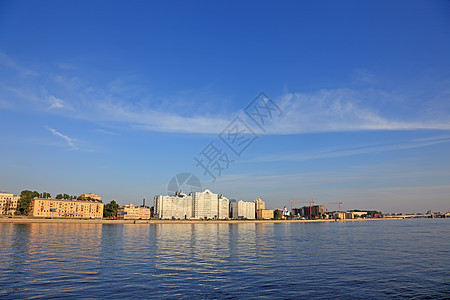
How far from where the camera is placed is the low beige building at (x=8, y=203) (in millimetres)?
175375

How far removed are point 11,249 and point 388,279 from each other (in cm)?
4512

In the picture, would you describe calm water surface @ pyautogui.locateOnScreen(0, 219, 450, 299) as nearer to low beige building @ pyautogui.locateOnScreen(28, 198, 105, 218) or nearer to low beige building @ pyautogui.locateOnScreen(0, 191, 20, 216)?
low beige building @ pyautogui.locateOnScreen(28, 198, 105, 218)

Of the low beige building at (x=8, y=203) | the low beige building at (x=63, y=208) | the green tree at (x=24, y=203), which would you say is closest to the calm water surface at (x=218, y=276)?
the green tree at (x=24, y=203)

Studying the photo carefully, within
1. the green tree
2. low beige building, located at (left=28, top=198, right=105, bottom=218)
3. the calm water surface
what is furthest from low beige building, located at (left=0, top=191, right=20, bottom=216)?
the calm water surface

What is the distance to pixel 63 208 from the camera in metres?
176

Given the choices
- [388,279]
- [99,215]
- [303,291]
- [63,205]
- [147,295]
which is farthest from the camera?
[99,215]

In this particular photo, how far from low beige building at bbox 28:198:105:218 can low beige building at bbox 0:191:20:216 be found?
2229 cm

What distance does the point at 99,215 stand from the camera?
198m

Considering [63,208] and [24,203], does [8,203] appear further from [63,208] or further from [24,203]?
[63,208]

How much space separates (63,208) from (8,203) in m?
35.6

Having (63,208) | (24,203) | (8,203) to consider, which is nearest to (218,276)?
(24,203)

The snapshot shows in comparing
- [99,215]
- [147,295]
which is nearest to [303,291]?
[147,295]

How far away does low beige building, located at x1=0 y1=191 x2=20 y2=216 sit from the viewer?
575 ft

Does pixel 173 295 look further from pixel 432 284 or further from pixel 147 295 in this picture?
pixel 432 284
